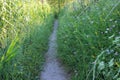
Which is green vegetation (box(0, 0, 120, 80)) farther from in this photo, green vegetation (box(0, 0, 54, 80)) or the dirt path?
the dirt path

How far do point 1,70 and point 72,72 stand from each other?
62.4 inches

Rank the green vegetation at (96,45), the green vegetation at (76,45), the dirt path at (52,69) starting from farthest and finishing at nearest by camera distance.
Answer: the dirt path at (52,69)
the green vegetation at (76,45)
the green vegetation at (96,45)

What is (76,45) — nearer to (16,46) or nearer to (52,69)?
(52,69)

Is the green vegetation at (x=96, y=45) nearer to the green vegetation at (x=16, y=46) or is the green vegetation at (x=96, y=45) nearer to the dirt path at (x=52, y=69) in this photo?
the dirt path at (x=52, y=69)

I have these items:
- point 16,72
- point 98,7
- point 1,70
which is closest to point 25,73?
point 16,72

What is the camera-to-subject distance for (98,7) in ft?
15.0

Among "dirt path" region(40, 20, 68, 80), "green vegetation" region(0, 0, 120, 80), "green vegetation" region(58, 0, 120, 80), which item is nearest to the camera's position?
"green vegetation" region(58, 0, 120, 80)

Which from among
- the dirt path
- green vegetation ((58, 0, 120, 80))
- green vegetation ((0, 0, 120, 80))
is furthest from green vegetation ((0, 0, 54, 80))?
green vegetation ((58, 0, 120, 80))

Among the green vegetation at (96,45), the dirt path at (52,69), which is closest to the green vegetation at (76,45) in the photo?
the green vegetation at (96,45)

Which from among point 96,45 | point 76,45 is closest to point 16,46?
point 76,45

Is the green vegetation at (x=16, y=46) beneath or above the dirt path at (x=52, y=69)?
above

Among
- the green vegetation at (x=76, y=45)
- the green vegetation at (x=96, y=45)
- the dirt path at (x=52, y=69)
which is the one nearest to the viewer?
the green vegetation at (x=96, y=45)

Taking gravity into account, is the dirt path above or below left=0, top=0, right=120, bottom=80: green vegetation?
below

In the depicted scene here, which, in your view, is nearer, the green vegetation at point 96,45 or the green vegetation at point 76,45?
the green vegetation at point 96,45
